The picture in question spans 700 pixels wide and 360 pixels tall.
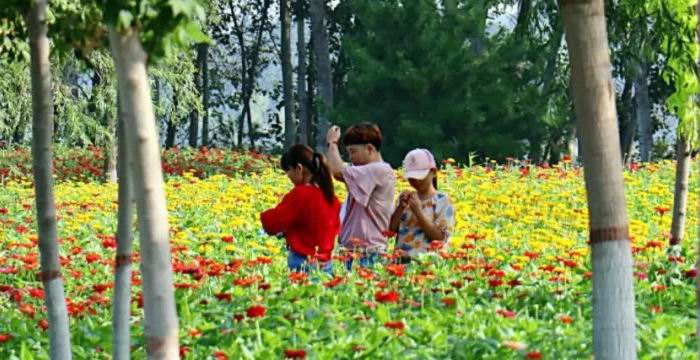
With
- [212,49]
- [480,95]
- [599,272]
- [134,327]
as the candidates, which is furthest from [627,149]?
[599,272]

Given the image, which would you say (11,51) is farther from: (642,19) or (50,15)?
(642,19)

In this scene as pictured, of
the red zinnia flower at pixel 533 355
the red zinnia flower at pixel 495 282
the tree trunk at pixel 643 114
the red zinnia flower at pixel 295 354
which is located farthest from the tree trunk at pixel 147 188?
the tree trunk at pixel 643 114

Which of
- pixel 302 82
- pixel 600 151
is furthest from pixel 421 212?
pixel 302 82

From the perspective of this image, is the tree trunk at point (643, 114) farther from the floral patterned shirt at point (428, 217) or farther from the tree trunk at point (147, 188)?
the tree trunk at point (147, 188)

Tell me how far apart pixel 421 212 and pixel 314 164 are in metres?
0.69

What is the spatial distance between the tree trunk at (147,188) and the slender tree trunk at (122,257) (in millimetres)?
754

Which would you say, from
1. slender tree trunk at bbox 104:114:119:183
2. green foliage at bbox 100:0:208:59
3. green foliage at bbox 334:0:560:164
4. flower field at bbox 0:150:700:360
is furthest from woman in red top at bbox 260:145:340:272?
green foliage at bbox 334:0:560:164

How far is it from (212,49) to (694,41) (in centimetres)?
3464

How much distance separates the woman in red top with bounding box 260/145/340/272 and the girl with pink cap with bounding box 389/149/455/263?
0.41 metres

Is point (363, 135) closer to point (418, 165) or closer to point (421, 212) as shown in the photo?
point (418, 165)

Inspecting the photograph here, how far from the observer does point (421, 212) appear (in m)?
7.23

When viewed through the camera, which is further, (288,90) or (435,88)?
(288,90)

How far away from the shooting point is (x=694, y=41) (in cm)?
869

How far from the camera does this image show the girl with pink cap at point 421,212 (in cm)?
723
